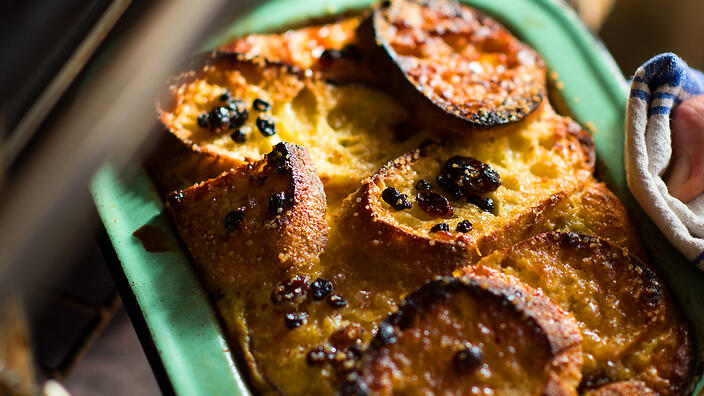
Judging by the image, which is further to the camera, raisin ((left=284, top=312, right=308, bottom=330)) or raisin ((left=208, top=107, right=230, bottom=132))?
raisin ((left=208, top=107, right=230, bottom=132))

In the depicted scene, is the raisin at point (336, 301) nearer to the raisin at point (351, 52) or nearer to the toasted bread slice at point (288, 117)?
the toasted bread slice at point (288, 117)

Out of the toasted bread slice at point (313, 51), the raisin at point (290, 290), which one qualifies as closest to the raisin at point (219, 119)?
the toasted bread slice at point (313, 51)

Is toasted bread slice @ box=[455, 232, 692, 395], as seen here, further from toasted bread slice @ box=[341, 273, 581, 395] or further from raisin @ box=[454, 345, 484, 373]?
raisin @ box=[454, 345, 484, 373]

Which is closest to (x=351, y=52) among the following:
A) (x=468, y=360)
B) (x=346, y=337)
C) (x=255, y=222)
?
(x=255, y=222)

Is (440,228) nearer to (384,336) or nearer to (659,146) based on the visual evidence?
(384,336)

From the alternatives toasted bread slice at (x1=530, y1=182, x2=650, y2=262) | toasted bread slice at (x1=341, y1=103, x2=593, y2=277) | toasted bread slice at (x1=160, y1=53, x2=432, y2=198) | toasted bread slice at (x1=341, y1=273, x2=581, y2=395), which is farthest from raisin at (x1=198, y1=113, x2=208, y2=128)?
toasted bread slice at (x1=530, y1=182, x2=650, y2=262)
